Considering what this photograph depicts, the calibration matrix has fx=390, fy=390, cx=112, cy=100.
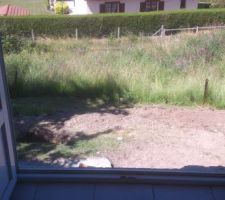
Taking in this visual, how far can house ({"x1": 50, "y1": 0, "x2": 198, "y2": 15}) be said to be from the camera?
25922 millimetres

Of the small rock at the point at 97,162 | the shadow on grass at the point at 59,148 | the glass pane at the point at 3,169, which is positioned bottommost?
the shadow on grass at the point at 59,148

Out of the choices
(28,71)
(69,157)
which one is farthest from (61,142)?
(28,71)

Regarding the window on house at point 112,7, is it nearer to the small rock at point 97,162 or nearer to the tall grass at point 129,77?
the tall grass at point 129,77

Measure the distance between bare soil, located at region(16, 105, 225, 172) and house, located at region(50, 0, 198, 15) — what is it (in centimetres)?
2041

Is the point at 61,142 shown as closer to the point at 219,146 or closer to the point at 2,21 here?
the point at 219,146

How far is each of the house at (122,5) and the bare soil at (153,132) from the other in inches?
804

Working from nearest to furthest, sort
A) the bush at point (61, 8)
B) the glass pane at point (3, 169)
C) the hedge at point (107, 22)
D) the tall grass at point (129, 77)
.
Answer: the glass pane at point (3, 169) < the tall grass at point (129, 77) < the hedge at point (107, 22) < the bush at point (61, 8)

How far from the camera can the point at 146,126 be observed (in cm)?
559

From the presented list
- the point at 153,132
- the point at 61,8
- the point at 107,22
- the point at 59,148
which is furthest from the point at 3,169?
the point at 61,8

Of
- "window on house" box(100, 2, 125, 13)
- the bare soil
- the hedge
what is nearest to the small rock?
the bare soil

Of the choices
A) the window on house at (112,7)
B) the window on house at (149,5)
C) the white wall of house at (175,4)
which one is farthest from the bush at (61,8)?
the white wall of house at (175,4)

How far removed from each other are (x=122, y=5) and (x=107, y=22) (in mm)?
5045

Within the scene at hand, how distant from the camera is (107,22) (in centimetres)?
2170

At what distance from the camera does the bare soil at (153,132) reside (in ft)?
14.5
